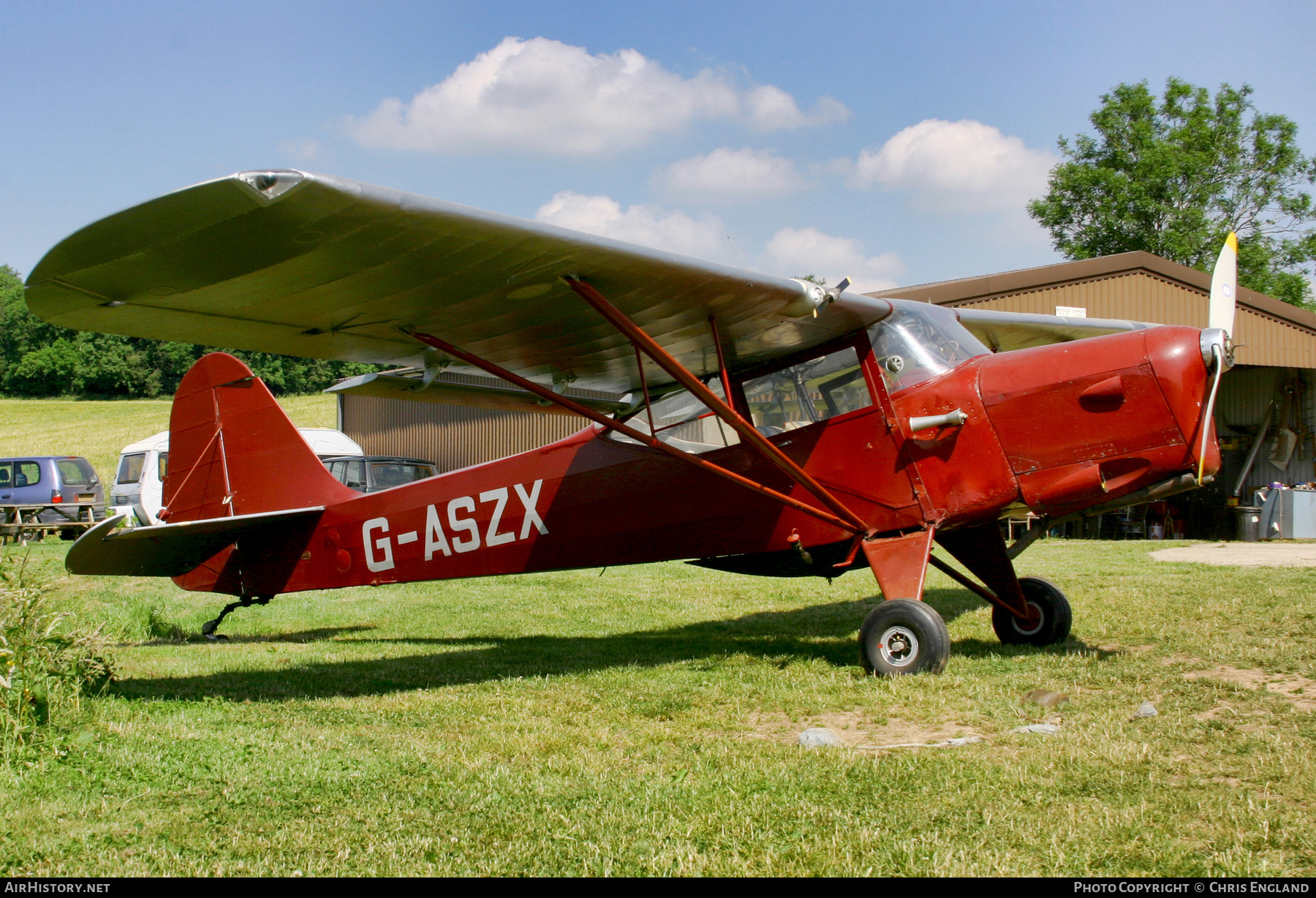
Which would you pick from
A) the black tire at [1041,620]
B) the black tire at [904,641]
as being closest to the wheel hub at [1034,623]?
the black tire at [1041,620]

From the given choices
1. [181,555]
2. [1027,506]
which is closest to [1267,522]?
[1027,506]

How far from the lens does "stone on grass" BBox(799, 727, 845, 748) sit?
4254 mm

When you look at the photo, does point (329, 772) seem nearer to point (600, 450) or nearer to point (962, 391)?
point (600, 450)

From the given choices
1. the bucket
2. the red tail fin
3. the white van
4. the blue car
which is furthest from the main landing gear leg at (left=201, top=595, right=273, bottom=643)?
the bucket

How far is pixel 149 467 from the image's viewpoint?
20.2 meters

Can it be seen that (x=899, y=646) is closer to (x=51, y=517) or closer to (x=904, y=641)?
(x=904, y=641)

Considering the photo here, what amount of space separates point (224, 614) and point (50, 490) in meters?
17.9

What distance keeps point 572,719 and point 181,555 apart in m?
3.94

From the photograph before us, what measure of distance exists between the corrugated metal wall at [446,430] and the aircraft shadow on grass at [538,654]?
40.2ft

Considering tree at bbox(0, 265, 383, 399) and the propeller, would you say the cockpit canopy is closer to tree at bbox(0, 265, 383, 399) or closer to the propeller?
the propeller

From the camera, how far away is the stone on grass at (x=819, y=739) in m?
4.25

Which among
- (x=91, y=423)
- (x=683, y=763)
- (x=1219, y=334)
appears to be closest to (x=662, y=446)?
(x=683, y=763)

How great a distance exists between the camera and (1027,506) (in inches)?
230
